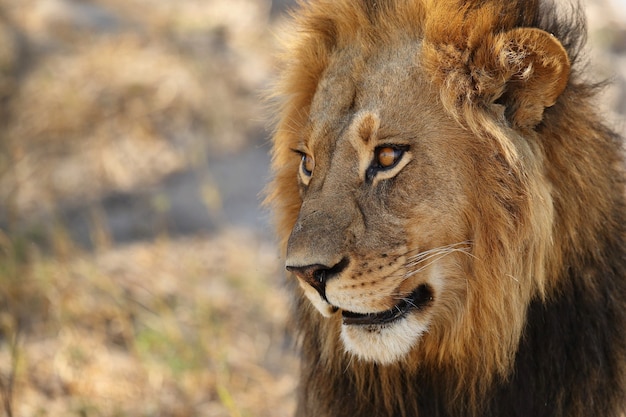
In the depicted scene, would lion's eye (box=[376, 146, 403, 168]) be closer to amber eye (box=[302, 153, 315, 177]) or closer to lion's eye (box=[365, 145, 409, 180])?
lion's eye (box=[365, 145, 409, 180])

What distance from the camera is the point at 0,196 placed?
685 cm

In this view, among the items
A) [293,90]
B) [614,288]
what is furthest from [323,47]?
[614,288]

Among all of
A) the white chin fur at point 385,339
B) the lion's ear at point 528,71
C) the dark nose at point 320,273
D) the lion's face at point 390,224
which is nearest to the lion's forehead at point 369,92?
the lion's face at point 390,224

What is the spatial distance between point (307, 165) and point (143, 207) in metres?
4.39

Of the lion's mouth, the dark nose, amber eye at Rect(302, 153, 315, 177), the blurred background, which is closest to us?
the dark nose

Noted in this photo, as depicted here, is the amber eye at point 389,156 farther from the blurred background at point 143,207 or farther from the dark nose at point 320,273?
the blurred background at point 143,207

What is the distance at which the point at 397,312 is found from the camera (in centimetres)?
256

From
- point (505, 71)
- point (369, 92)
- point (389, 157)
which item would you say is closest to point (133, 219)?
point (369, 92)

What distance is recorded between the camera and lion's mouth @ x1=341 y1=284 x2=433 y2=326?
255 centimetres

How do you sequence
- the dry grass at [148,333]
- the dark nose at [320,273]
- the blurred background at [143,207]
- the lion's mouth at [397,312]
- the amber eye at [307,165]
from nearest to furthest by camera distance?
the dark nose at [320,273], the lion's mouth at [397,312], the amber eye at [307,165], the dry grass at [148,333], the blurred background at [143,207]

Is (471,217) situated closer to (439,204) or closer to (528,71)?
(439,204)

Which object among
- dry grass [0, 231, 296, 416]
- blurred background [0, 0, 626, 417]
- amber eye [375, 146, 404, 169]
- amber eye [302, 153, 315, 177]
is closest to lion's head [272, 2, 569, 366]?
amber eye [375, 146, 404, 169]

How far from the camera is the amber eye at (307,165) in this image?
9.33 feet

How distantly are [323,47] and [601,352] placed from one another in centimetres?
144
